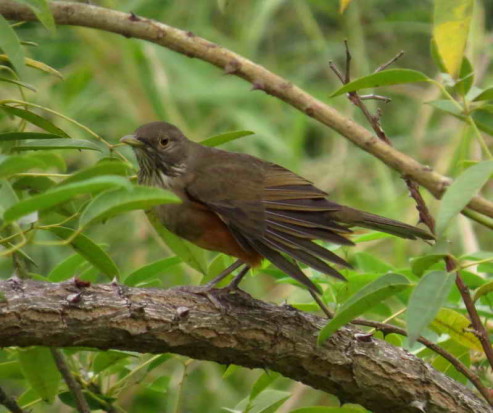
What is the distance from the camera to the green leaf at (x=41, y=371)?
2902 mm

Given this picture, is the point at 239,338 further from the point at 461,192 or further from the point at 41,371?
the point at 461,192

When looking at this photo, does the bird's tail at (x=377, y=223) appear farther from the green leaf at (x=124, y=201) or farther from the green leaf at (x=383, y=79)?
the green leaf at (x=124, y=201)

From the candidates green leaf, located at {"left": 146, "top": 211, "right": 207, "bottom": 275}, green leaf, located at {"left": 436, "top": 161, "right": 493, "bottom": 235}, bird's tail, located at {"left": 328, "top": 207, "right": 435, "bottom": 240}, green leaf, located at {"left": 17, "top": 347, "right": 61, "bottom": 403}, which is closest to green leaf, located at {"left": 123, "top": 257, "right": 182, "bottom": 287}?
green leaf, located at {"left": 146, "top": 211, "right": 207, "bottom": 275}

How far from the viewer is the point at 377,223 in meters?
3.65

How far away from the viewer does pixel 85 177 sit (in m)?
2.37

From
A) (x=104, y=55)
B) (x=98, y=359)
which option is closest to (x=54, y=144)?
(x=98, y=359)

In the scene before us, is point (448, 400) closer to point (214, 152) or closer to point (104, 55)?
point (214, 152)

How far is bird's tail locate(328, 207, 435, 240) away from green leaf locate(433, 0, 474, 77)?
72 centimetres

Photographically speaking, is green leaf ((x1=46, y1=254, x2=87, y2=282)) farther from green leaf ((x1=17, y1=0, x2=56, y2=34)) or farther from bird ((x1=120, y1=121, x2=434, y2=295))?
green leaf ((x1=17, y1=0, x2=56, y2=34))

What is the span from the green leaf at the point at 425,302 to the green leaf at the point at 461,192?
152mm

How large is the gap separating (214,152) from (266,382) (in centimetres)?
131

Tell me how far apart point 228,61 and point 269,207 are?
2.36ft

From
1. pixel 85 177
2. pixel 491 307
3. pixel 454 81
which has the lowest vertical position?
pixel 491 307

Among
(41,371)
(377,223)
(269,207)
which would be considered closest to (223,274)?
(269,207)
